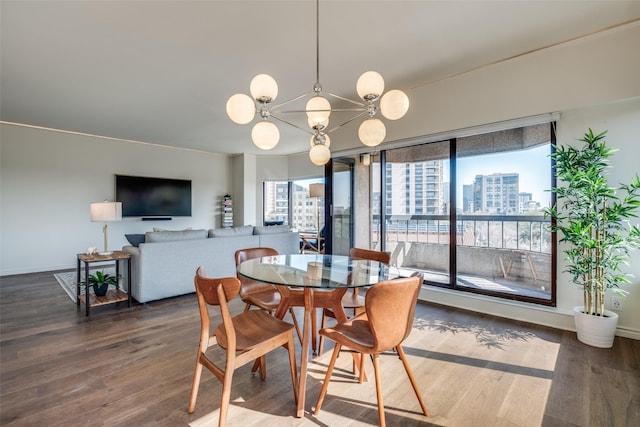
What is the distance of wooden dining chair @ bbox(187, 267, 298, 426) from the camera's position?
4.68ft

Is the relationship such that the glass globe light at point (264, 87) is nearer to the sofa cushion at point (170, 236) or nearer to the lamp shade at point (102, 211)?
the sofa cushion at point (170, 236)

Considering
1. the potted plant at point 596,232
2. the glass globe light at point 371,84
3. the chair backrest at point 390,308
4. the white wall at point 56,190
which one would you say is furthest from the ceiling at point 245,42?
the chair backrest at point 390,308

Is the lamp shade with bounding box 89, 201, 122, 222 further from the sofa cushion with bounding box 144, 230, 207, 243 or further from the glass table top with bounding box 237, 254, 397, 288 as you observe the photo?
the glass table top with bounding box 237, 254, 397, 288

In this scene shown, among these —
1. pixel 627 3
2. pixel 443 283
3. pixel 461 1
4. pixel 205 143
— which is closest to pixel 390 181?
pixel 443 283

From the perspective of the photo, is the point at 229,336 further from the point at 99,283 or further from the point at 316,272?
the point at 99,283

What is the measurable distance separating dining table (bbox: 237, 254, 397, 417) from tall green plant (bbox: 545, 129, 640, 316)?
69.2 inches

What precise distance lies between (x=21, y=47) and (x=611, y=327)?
572 centimetres

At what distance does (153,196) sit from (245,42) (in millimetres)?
5097

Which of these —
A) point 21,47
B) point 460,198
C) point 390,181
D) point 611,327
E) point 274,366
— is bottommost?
point 274,366

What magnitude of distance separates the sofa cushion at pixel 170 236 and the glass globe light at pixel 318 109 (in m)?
2.49

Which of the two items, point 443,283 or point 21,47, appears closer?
point 21,47

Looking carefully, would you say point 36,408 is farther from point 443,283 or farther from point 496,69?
point 496,69

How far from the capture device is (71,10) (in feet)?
7.32

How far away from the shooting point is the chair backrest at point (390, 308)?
139cm
